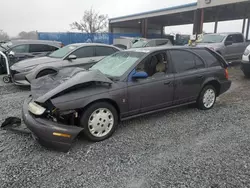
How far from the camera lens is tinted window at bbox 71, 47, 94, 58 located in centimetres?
684

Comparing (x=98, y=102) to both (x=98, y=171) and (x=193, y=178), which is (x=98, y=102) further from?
(x=193, y=178)

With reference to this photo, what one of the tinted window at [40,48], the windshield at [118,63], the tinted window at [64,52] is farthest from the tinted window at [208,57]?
the tinted window at [40,48]

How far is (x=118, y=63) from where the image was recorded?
4039 millimetres

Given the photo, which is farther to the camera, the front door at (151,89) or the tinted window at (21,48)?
the tinted window at (21,48)

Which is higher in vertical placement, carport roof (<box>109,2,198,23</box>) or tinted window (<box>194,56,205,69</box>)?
carport roof (<box>109,2,198,23</box>)

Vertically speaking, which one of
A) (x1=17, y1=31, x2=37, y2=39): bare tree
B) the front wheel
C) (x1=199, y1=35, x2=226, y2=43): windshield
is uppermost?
(x1=17, y1=31, x2=37, y2=39): bare tree

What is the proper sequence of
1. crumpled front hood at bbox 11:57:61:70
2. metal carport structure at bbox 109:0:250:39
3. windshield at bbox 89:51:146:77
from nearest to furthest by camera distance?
windshield at bbox 89:51:146:77 → crumpled front hood at bbox 11:57:61:70 → metal carport structure at bbox 109:0:250:39

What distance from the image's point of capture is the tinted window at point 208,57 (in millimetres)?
4633

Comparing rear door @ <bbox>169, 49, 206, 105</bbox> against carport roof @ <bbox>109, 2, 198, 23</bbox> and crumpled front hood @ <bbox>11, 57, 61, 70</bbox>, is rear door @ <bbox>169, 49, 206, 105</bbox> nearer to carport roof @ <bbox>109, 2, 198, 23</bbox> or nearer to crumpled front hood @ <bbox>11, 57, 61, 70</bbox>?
crumpled front hood @ <bbox>11, 57, 61, 70</bbox>

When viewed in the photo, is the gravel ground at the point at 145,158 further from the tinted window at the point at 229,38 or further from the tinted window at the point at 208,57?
the tinted window at the point at 229,38

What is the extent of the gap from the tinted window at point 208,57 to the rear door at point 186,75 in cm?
13

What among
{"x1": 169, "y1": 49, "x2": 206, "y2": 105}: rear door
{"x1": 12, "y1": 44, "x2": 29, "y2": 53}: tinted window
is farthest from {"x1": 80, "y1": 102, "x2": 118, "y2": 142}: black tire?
{"x1": 12, "y1": 44, "x2": 29, "y2": 53}: tinted window

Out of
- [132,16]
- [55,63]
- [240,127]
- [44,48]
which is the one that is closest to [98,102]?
[240,127]

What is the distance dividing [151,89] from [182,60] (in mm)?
1077
